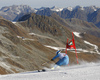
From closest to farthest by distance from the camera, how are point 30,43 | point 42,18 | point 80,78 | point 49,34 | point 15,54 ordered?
point 80,78 → point 15,54 → point 30,43 → point 49,34 → point 42,18

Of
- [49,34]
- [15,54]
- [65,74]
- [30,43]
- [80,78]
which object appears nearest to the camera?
[80,78]

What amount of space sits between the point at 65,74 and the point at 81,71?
143cm

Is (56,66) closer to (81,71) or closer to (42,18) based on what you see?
(81,71)

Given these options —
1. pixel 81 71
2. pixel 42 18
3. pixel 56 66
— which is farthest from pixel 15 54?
pixel 42 18

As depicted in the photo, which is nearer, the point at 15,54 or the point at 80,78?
the point at 80,78

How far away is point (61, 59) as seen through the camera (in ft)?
55.6

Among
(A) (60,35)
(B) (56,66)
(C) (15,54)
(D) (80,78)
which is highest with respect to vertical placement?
(D) (80,78)

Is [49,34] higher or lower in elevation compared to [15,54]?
lower

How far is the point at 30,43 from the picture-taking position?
93250 millimetres

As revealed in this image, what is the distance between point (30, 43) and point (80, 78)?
83376mm

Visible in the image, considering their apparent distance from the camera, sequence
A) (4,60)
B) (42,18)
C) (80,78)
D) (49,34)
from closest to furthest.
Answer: (80,78)
(4,60)
(49,34)
(42,18)

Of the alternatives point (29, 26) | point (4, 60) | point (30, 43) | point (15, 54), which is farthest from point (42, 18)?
point (4, 60)

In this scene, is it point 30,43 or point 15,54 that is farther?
point 30,43

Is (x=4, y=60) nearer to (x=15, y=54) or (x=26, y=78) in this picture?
(x=15, y=54)
